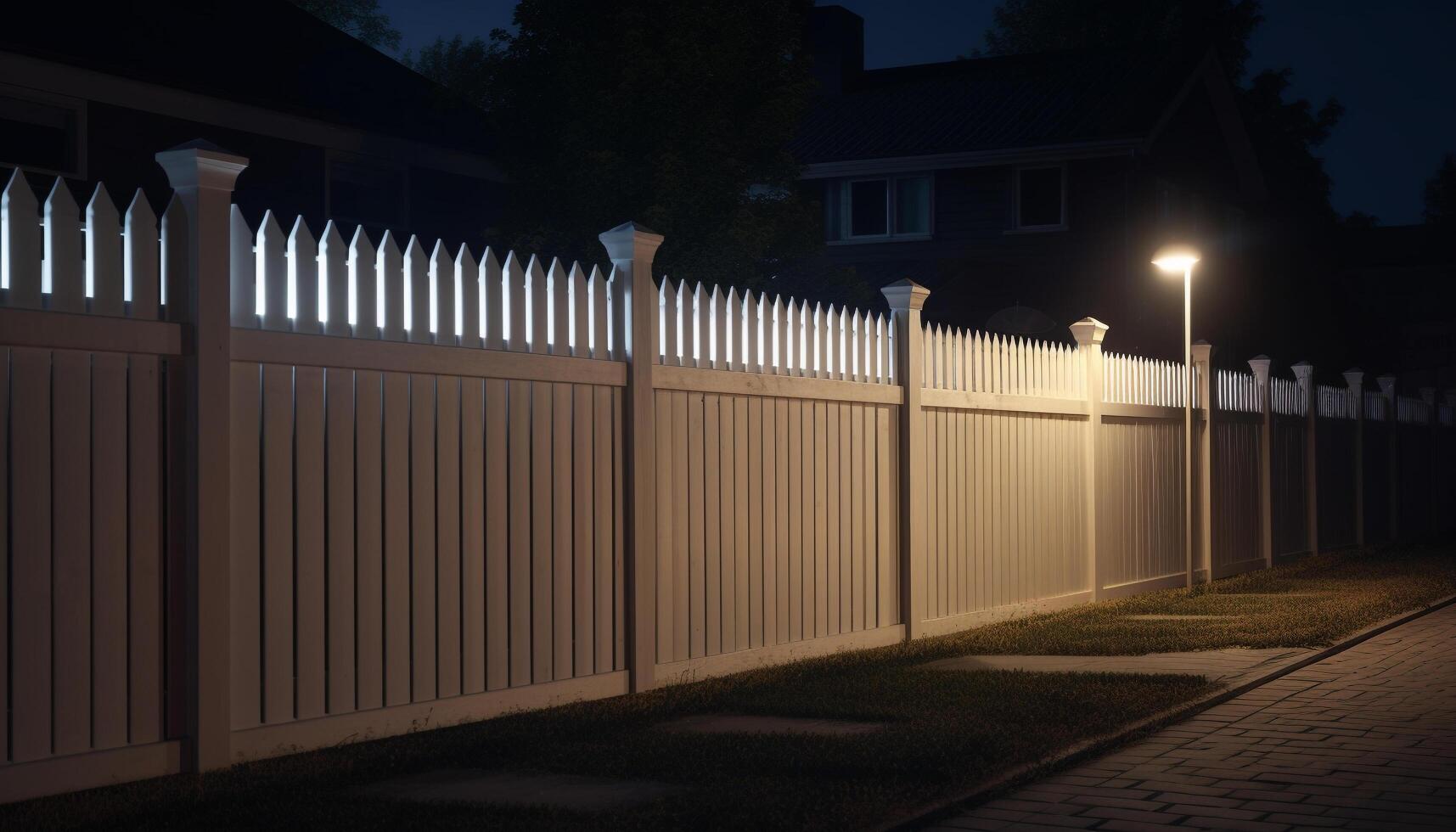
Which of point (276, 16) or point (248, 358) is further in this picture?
point (276, 16)

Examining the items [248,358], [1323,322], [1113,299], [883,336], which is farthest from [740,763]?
[1323,322]

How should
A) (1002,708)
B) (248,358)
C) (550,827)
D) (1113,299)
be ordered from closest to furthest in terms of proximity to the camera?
(550,827), (248,358), (1002,708), (1113,299)

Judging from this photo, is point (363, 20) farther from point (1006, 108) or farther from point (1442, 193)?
point (1442, 193)

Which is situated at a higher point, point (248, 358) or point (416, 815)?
point (248, 358)

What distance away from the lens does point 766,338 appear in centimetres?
909

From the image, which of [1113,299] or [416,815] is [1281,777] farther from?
[1113,299]

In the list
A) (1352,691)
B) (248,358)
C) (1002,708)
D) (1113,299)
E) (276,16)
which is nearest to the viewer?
(248,358)

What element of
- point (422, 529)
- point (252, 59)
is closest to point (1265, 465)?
point (252, 59)

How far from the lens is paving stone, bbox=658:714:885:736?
6902mm

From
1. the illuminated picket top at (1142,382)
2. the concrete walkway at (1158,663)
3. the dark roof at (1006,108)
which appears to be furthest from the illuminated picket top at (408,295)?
the dark roof at (1006,108)

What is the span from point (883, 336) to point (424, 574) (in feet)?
14.4

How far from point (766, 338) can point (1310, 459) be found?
11.7 metres

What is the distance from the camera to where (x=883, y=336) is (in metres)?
10.3

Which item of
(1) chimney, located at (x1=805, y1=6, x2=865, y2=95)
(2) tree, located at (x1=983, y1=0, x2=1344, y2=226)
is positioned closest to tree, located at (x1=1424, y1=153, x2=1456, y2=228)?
(2) tree, located at (x1=983, y1=0, x2=1344, y2=226)
